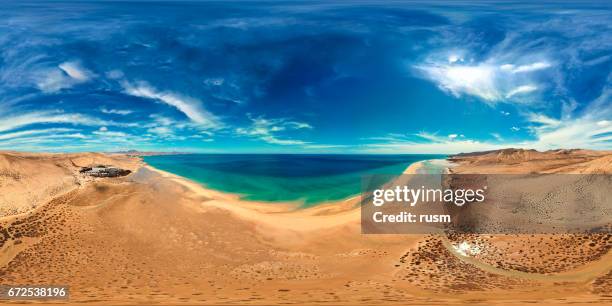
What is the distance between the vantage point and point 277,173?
1129 centimetres

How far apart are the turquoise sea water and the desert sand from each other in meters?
0.41

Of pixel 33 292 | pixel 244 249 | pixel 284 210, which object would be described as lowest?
pixel 33 292

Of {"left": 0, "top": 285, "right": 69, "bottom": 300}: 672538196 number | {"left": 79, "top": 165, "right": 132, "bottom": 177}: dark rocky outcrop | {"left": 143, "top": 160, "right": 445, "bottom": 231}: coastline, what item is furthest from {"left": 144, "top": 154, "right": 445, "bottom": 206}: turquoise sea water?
{"left": 0, "top": 285, "right": 69, "bottom": 300}: 672538196 number

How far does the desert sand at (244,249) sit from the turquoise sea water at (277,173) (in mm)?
414

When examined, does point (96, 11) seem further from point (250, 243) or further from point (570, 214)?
point (570, 214)

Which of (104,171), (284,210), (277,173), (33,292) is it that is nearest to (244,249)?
(284,210)

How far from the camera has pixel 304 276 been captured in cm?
870

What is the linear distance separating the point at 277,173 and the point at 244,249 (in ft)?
9.29

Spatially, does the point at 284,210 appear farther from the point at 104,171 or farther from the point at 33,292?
the point at 33,292

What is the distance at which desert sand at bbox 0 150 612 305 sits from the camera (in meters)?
8.16

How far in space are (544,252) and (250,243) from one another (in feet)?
24.4

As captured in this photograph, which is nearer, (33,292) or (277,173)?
(33,292)

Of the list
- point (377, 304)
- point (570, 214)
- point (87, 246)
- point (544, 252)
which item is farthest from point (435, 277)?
point (87, 246)

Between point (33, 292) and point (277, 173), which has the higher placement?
A: point (277, 173)
